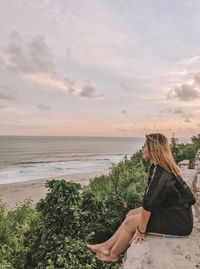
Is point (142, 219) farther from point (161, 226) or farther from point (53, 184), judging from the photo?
point (53, 184)

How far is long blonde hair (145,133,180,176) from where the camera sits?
2869 millimetres

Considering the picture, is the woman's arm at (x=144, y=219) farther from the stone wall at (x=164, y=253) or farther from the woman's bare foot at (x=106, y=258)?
the woman's bare foot at (x=106, y=258)

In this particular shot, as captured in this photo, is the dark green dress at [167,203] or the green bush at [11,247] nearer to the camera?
the dark green dress at [167,203]

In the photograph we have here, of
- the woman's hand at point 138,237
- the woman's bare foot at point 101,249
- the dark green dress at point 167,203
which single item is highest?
the dark green dress at point 167,203

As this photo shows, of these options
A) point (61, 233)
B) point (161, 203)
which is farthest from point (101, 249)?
point (161, 203)

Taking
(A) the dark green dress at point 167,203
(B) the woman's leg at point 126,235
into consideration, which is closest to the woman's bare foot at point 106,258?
(B) the woman's leg at point 126,235

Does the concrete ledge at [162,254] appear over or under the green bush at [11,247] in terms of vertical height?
over

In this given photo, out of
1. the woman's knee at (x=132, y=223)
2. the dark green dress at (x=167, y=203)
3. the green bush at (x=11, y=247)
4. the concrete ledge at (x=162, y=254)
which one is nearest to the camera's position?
the concrete ledge at (x=162, y=254)

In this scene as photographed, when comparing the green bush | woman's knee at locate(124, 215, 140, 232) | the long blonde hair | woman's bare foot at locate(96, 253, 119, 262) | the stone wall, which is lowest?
the green bush

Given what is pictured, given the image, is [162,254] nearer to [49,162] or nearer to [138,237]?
[138,237]

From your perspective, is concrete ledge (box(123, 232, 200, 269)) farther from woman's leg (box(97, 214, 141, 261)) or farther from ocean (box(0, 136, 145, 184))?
ocean (box(0, 136, 145, 184))

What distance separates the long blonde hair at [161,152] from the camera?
2869mm

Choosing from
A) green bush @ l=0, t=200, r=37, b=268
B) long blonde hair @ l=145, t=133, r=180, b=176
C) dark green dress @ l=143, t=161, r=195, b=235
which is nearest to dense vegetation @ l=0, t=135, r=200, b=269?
green bush @ l=0, t=200, r=37, b=268

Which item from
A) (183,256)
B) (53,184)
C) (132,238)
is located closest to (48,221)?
(53,184)
